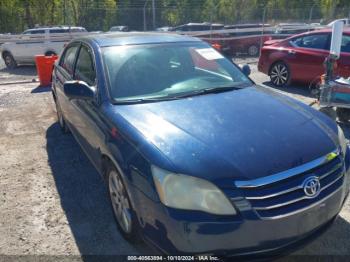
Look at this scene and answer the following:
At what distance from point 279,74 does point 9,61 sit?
36.3ft

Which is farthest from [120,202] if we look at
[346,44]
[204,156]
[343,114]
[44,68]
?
[44,68]

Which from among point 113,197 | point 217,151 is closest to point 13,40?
point 113,197

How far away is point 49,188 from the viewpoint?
4.16 meters

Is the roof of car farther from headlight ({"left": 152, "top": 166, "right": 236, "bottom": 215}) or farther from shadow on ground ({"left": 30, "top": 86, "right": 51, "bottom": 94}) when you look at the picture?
shadow on ground ({"left": 30, "top": 86, "right": 51, "bottom": 94})

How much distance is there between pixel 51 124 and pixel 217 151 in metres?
4.77

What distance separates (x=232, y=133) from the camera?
2637mm

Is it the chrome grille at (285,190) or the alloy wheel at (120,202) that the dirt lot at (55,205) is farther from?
the chrome grille at (285,190)

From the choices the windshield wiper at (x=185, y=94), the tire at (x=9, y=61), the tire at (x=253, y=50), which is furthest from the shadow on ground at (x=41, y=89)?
the tire at (x=253, y=50)

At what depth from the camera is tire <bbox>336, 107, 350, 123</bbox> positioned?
19.1 feet

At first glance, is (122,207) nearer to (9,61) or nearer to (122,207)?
(122,207)

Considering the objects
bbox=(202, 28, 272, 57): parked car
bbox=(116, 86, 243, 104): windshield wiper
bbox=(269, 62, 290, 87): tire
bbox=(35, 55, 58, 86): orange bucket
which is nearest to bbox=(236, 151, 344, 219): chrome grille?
bbox=(116, 86, 243, 104): windshield wiper

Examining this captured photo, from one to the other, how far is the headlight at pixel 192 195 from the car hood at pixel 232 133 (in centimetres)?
6

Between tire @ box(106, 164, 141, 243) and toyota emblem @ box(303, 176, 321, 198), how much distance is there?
1.22m

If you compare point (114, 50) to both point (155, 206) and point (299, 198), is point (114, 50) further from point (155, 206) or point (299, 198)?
point (299, 198)
